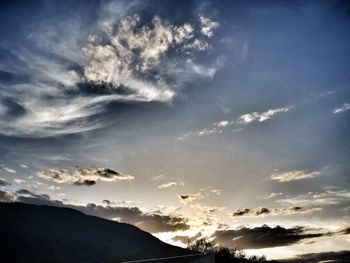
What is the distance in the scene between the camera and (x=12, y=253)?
118375 mm

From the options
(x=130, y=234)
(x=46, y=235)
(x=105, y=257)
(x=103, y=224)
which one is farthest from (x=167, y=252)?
(x=46, y=235)

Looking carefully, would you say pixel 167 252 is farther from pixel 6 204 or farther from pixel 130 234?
pixel 6 204

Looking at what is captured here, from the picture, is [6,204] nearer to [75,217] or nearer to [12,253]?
[75,217]

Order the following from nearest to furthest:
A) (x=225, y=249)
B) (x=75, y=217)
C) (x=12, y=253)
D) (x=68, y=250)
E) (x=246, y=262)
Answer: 1. (x=246, y=262)
2. (x=225, y=249)
3. (x=12, y=253)
4. (x=68, y=250)
5. (x=75, y=217)

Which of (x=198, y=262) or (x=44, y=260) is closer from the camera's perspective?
(x=198, y=262)

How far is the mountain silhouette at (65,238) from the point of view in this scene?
121 metres

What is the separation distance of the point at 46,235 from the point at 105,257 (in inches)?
1305

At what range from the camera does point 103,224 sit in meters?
177

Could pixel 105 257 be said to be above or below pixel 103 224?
below

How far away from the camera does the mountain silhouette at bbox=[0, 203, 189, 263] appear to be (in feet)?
398

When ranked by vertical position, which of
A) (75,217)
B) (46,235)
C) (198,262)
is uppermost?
(75,217)

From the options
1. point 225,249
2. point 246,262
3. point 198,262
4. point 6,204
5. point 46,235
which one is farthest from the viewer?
point 6,204

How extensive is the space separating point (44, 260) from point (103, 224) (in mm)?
64266

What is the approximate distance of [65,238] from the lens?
146 meters
